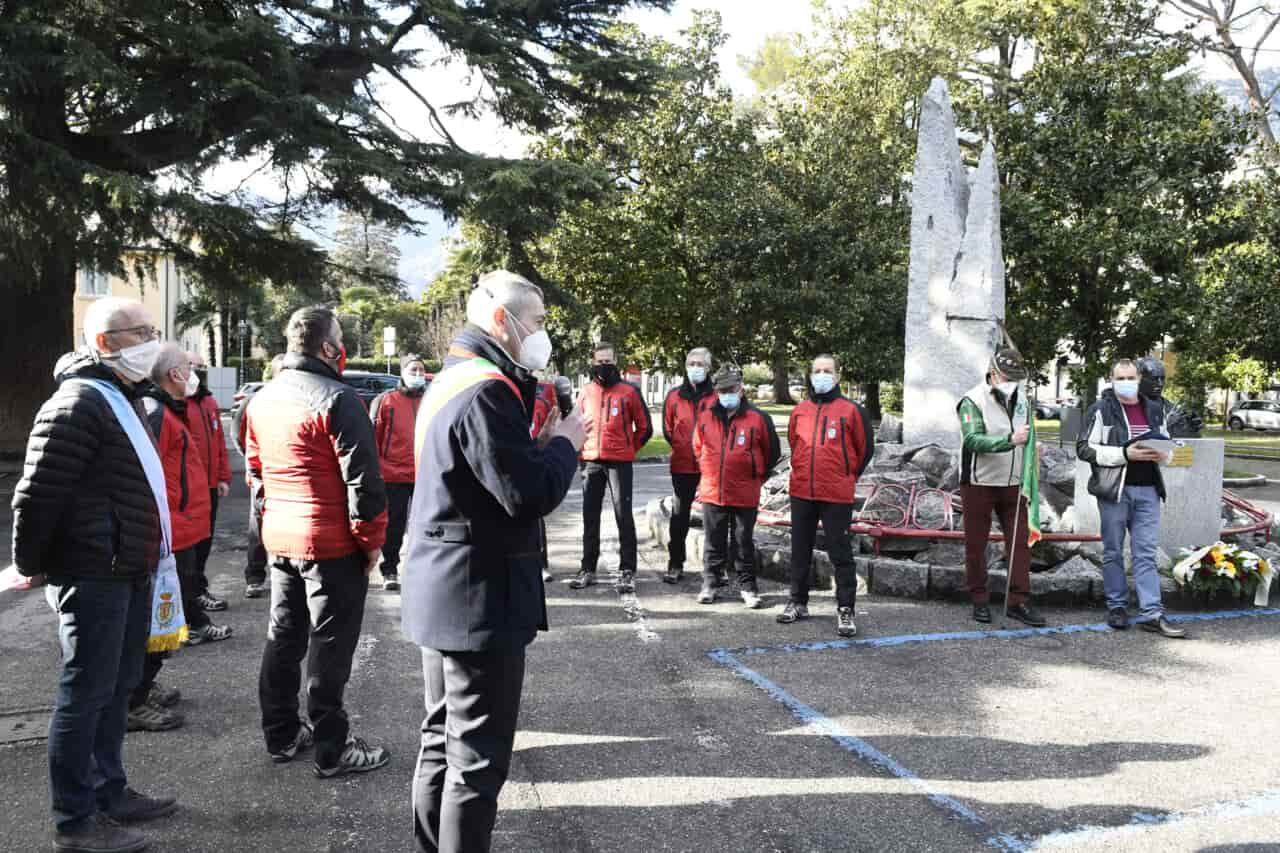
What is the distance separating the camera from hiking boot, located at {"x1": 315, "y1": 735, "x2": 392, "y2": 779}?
4.00m

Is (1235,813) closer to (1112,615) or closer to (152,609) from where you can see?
(1112,615)

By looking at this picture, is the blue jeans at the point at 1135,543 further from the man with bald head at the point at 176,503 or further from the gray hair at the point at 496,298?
the man with bald head at the point at 176,503

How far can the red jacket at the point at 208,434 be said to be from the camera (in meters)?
6.60

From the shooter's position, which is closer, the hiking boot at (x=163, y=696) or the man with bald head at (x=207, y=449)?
the hiking boot at (x=163, y=696)

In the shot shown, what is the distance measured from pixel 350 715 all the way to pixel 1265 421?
46.9 metres

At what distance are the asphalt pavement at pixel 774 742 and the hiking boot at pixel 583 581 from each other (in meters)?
0.89

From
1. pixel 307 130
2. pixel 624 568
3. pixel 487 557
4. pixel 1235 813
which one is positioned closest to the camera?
pixel 487 557

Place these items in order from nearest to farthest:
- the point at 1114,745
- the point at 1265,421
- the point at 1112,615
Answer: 1. the point at 1114,745
2. the point at 1112,615
3. the point at 1265,421

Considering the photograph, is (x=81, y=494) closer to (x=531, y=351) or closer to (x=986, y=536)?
(x=531, y=351)

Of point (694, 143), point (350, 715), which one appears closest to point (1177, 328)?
point (694, 143)

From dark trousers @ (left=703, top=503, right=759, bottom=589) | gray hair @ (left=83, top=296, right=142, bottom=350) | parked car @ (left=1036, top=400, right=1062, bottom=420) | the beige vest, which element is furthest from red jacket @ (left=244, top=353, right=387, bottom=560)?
parked car @ (left=1036, top=400, right=1062, bottom=420)

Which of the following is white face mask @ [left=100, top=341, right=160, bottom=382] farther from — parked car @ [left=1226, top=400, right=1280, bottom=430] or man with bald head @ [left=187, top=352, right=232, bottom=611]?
parked car @ [left=1226, top=400, right=1280, bottom=430]

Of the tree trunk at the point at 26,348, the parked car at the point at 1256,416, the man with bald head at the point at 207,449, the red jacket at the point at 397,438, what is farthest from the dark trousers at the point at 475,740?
the parked car at the point at 1256,416

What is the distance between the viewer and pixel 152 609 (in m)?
3.87
